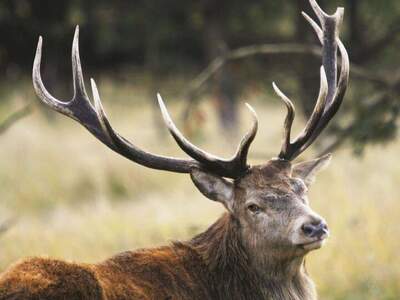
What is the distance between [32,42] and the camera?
49.7 feet

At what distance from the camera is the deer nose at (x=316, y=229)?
6293 millimetres

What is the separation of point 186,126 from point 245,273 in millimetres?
3917

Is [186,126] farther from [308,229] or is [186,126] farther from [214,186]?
[308,229]

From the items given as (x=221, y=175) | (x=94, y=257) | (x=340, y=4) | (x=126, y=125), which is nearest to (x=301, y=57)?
(x=340, y=4)

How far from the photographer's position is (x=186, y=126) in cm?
1055

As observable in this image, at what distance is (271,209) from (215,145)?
38.4ft

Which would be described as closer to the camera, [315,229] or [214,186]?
[315,229]

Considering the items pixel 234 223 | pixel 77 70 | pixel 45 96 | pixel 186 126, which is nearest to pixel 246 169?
pixel 234 223

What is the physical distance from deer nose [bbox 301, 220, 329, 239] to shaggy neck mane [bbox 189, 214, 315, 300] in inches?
14.9

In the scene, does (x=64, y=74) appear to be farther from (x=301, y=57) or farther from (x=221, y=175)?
(x=221, y=175)

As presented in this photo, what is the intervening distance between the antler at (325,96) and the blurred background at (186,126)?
1.86m

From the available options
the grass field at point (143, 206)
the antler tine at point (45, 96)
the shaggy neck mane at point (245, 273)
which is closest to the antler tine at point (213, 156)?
the shaggy neck mane at point (245, 273)

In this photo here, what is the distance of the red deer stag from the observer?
257 inches

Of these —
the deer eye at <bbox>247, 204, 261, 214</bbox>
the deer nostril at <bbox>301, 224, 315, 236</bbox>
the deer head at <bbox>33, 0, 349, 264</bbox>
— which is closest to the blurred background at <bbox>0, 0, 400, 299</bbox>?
the deer head at <bbox>33, 0, 349, 264</bbox>
